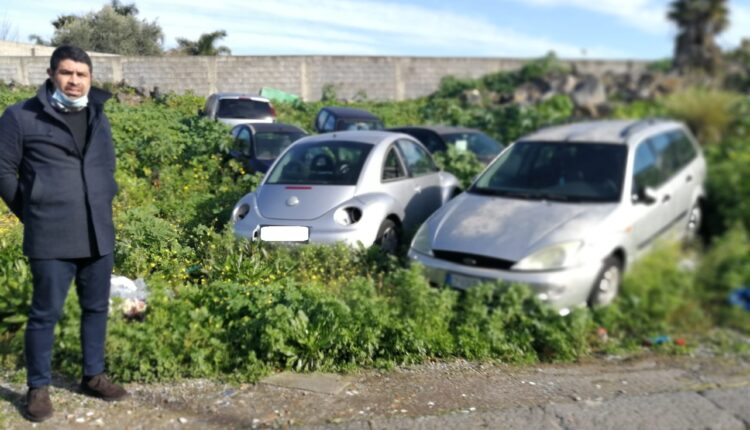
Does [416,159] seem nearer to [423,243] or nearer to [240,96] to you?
[240,96]

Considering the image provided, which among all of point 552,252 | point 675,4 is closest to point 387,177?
point 552,252

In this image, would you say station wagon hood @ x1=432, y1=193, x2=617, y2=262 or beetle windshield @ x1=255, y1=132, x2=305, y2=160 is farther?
beetle windshield @ x1=255, y1=132, x2=305, y2=160

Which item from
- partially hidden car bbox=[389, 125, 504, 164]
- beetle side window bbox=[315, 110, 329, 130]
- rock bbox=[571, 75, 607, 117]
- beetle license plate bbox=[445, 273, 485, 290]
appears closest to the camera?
rock bbox=[571, 75, 607, 117]

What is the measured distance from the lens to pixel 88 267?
396 centimetres

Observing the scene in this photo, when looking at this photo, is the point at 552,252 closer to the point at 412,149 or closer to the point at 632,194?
the point at 632,194

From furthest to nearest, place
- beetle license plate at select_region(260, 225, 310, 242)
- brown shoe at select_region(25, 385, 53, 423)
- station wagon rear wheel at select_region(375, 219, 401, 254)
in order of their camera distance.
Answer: station wagon rear wheel at select_region(375, 219, 401, 254) → beetle license plate at select_region(260, 225, 310, 242) → brown shoe at select_region(25, 385, 53, 423)

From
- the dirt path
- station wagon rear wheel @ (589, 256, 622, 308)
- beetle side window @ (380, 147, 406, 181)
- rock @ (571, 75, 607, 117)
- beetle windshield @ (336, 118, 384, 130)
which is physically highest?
rock @ (571, 75, 607, 117)

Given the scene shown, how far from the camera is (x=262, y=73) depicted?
20.2 ft

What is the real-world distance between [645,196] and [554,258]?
0.68 metres

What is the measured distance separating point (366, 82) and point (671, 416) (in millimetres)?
4045

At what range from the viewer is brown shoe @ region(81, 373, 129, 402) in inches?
158

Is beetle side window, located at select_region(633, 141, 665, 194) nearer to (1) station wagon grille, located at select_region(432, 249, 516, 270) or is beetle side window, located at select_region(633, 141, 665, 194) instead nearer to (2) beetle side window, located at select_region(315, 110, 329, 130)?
(1) station wagon grille, located at select_region(432, 249, 516, 270)

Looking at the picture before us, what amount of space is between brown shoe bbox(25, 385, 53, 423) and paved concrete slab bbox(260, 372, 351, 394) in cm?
120

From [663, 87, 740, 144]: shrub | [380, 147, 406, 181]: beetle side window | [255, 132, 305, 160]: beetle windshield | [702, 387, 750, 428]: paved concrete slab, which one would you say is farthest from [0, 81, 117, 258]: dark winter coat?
[255, 132, 305, 160]: beetle windshield
